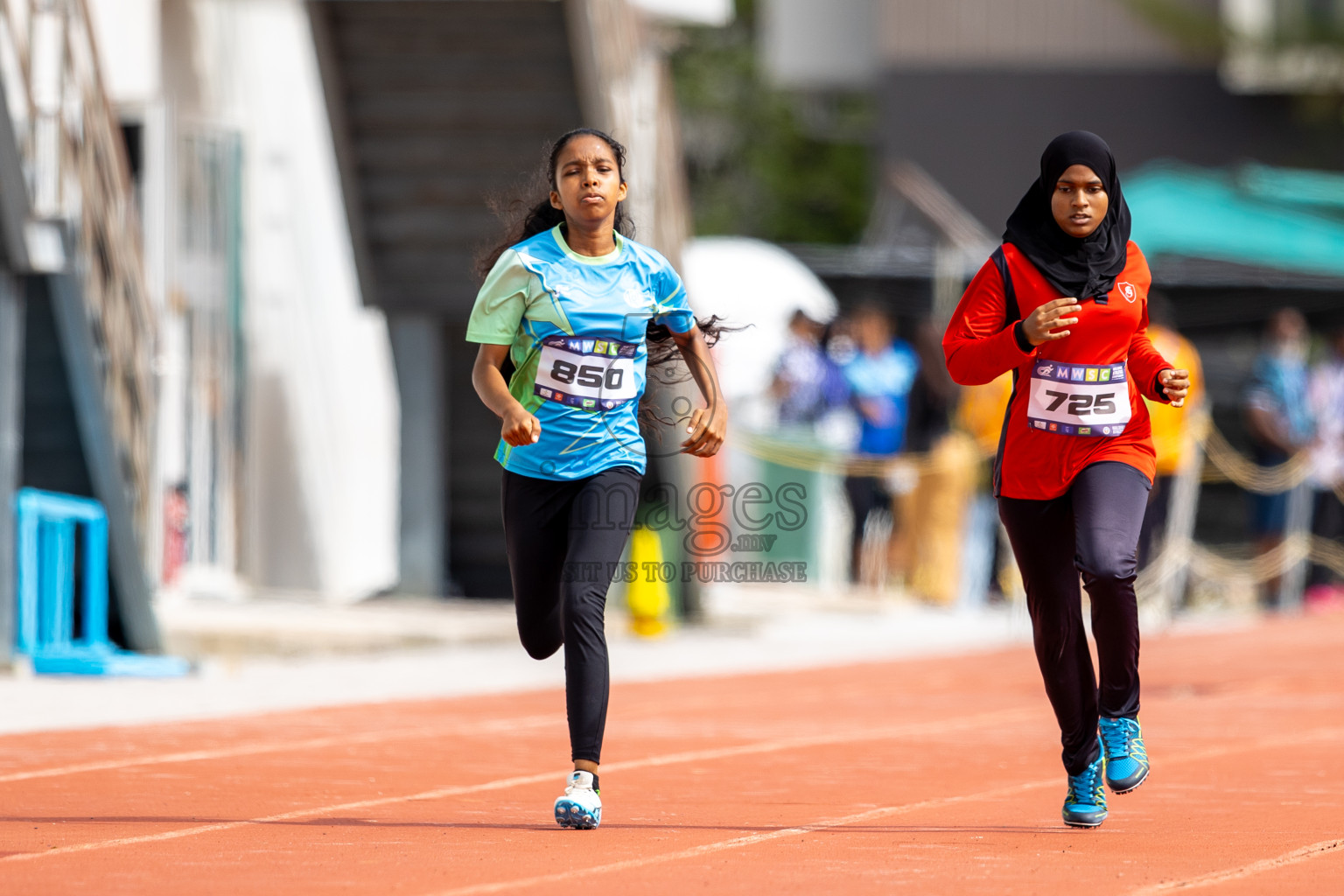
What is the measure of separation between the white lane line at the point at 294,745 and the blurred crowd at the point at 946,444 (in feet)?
24.6

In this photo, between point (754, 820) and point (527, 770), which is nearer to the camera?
point (754, 820)

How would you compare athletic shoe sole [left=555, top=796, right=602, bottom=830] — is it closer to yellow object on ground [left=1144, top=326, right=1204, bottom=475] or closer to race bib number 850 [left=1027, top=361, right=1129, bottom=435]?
race bib number 850 [left=1027, top=361, right=1129, bottom=435]

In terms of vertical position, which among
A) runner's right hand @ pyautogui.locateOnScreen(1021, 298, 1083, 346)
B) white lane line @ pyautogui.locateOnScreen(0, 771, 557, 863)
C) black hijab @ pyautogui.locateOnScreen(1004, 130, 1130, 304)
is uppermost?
black hijab @ pyautogui.locateOnScreen(1004, 130, 1130, 304)

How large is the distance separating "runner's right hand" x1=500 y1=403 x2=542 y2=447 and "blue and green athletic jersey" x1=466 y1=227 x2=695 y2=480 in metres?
0.24

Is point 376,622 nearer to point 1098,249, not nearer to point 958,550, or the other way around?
point 958,550

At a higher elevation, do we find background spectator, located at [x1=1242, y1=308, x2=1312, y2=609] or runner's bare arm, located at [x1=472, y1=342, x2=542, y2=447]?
runner's bare arm, located at [x1=472, y1=342, x2=542, y2=447]

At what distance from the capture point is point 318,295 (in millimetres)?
18312

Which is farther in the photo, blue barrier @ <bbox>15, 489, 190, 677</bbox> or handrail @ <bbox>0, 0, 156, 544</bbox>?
blue barrier @ <bbox>15, 489, 190, 677</bbox>

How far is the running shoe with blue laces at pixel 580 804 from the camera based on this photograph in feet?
19.5

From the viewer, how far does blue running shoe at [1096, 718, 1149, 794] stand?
596cm

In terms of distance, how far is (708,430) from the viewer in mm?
6246

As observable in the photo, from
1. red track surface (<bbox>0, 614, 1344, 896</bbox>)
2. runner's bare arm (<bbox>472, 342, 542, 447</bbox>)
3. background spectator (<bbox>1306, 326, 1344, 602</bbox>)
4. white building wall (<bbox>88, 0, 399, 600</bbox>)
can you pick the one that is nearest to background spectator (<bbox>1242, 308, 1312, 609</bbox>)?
background spectator (<bbox>1306, 326, 1344, 602</bbox>)

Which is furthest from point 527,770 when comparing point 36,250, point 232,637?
point 232,637

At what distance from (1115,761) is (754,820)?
1.06 meters
